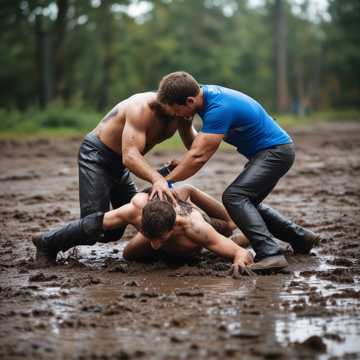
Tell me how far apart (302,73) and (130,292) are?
2465 inches

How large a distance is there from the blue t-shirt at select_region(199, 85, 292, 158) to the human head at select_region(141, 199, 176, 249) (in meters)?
0.76

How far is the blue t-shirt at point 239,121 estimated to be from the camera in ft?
18.8

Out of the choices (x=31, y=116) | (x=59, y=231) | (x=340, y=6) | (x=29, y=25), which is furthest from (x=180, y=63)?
(x=59, y=231)

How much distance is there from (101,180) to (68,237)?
737 mm

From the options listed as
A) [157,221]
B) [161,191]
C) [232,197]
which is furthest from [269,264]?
[161,191]

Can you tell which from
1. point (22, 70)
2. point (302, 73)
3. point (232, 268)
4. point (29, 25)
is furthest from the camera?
point (302, 73)

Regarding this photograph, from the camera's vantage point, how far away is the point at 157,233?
553cm

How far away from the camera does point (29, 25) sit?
34.8 m

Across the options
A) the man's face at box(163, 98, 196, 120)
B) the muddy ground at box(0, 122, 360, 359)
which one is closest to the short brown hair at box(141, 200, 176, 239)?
the muddy ground at box(0, 122, 360, 359)

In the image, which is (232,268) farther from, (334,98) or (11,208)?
(334,98)

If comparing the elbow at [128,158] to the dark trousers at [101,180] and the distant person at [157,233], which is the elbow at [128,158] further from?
the dark trousers at [101,180]

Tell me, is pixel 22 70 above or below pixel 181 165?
above

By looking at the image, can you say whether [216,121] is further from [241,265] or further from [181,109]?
[241,265]

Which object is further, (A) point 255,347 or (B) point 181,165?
(B) point 181,165
